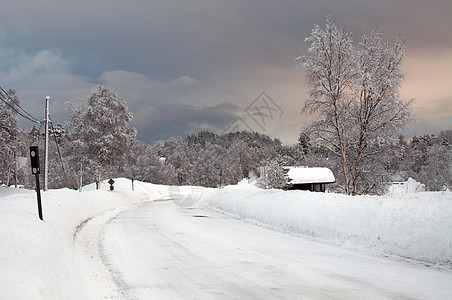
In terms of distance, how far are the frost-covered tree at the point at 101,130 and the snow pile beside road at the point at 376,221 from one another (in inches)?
1066

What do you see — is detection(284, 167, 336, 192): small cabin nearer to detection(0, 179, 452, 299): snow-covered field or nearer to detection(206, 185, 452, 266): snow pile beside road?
detection(0, 179, 452, 299): snow-covered field

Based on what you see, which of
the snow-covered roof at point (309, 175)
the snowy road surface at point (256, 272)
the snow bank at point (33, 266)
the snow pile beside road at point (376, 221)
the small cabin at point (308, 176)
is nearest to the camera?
the snow bank at point (33, 266)

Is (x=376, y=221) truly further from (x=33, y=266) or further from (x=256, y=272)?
(x=33, y=266)

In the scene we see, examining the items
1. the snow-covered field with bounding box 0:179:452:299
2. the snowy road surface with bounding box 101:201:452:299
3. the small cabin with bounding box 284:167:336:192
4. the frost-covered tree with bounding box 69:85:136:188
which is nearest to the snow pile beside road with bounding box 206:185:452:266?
the snow-covered field with bounding box 0:179:452:299

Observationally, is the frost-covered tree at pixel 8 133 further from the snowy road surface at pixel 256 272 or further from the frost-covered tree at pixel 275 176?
the snowy road surface at pixel 256 272

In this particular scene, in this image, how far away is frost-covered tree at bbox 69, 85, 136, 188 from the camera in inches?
1527

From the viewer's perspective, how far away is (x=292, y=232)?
14.2 m

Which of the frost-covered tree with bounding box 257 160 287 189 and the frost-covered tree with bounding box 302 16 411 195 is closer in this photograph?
the frost-covered tree with bounding box 302 16 411 195

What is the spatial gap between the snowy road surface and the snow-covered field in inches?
29.6

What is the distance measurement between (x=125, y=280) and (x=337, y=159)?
20.9 m

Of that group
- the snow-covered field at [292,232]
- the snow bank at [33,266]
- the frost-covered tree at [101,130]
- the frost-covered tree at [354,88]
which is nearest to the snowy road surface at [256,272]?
the snow-covered field at [292,232]

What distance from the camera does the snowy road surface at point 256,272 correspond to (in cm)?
611

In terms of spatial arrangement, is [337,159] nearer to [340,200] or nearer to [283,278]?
[340,200]

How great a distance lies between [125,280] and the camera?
7.01 m
